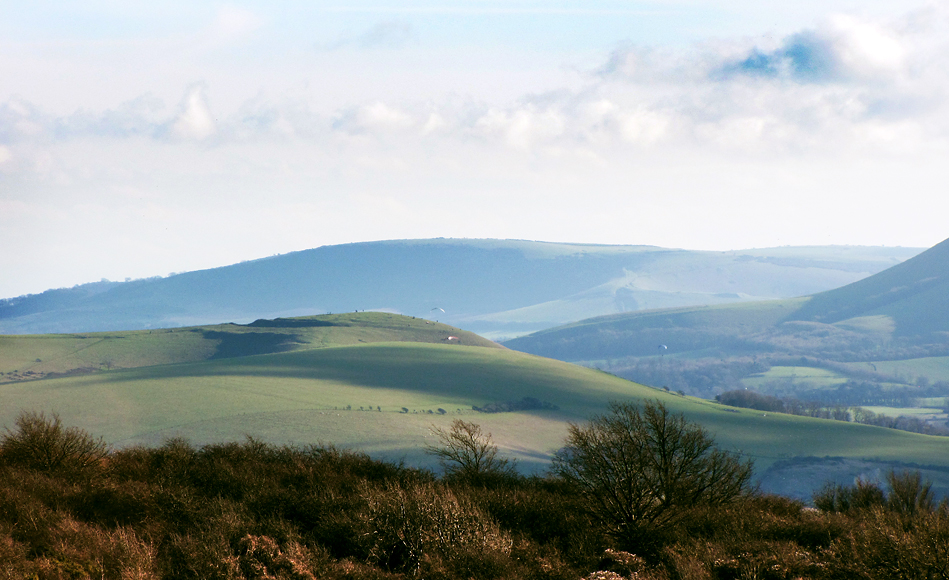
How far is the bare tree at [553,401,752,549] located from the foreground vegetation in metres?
0.12

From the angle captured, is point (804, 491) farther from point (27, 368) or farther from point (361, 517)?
point (27, 368)

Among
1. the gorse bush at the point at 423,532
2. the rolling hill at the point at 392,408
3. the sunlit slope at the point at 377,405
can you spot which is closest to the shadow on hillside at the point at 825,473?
the rolling hill at the point at 392,408

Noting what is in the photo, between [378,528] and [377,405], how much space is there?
4899 inches

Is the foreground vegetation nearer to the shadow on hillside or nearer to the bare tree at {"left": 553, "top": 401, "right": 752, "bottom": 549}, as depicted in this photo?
the bare tree at {"left": 553, "top": 401, "right": 752, "bottom": 549}

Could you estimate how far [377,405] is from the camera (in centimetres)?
14488

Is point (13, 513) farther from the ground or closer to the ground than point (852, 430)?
farther from the ground

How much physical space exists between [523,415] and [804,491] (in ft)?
169

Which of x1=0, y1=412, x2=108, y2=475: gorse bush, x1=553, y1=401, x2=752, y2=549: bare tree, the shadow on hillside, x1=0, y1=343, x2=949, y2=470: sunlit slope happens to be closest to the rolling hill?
x1=0, y1=343, x2=949, y2=470: sunlit slope

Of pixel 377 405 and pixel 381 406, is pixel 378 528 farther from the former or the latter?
pixel 377 405

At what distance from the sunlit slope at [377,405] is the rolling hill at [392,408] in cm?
28

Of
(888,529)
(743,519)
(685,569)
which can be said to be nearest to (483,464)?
(743,519)

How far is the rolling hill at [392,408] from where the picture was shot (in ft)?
400

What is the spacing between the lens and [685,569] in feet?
68.5

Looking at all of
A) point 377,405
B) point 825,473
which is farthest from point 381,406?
point 825,473
